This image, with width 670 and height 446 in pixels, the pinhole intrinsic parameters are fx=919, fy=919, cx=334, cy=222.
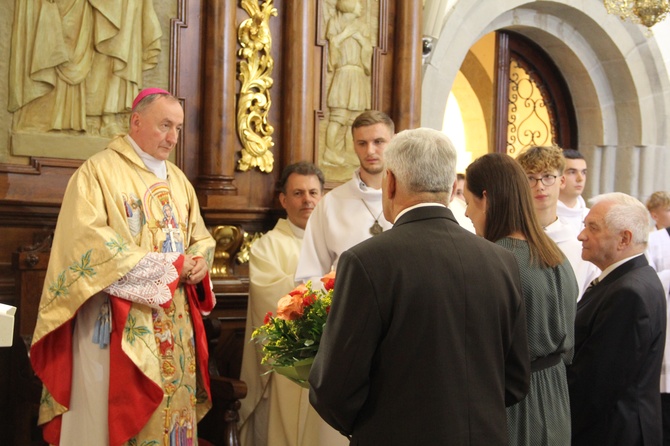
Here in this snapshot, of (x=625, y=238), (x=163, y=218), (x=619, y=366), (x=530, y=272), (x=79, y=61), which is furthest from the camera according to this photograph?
(x=79, y=61)

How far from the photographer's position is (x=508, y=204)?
→ 2.85 meters

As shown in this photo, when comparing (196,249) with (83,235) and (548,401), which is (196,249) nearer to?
(83,235)

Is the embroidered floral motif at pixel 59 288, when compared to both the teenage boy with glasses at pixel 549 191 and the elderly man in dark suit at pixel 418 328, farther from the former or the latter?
the teenage boy with glasses at pixel 549 191

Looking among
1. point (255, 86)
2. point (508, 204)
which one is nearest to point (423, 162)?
point (508, 204)

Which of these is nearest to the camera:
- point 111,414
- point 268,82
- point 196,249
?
point 111,414

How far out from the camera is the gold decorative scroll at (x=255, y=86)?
5.23m

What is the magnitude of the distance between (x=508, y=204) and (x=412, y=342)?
73 centimetres

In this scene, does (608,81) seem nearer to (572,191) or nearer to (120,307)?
(572,191)

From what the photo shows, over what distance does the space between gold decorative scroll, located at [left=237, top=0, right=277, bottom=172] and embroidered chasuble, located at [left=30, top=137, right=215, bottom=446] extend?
116 centimetres

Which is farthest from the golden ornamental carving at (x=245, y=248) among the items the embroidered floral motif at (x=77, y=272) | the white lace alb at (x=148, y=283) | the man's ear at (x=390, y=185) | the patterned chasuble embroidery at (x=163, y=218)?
the man's ear at (x=390, y=185)

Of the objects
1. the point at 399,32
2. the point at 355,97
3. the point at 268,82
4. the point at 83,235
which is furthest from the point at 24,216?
the point at 399,32

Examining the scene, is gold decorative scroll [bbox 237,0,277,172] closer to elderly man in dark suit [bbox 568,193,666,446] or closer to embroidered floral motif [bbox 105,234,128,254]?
embroidered floral motif [bbox 105,234,128,254]

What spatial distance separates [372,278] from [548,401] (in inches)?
37.7

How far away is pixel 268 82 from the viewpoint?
17.4 feet
